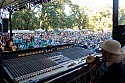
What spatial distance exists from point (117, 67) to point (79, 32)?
21739mm

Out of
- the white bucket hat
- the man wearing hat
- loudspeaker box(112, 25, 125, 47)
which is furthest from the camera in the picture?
loudspeaker box(112, 25, 125, 47)

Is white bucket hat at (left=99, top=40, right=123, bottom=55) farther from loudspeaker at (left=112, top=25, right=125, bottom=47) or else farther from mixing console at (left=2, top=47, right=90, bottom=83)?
loudspeaker at (left=112, top=25, right=125, bottom=47)

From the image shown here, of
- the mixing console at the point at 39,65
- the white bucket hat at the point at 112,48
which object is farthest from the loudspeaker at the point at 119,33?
the white bucket hat at the point at 112,48

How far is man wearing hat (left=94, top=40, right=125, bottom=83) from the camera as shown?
1.43 m

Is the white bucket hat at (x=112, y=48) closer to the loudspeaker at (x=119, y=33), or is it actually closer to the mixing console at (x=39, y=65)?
the mixing console at (x=39, y=65)

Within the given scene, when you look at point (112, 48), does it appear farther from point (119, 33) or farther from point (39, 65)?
point (119, 33)

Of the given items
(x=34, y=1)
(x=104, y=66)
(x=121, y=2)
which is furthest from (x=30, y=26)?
(x=104, y=66)

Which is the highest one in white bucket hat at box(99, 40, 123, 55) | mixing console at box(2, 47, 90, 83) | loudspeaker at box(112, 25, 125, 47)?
loudspeaker at box(112, 25, 125, 47)

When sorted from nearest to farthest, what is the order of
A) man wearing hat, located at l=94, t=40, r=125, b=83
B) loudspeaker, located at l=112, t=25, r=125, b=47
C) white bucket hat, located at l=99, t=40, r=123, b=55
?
man wearing hat, located at l=94, t=40, r=125, b=83 < white bucket hat, located at l=99, t=40, r=123, b=55 < loudspeaker, located at l=112, t=25, r=125, b=47

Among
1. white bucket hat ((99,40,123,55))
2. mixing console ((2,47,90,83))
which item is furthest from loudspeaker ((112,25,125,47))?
white bucket hat ((99,40,123,55))

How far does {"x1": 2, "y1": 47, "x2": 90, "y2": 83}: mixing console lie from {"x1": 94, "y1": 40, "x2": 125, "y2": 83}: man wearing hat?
41 centimetres

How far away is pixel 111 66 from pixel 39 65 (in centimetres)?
69

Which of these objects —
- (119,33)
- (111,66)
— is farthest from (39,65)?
(119,33)

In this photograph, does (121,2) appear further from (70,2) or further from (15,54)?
(70,2)
